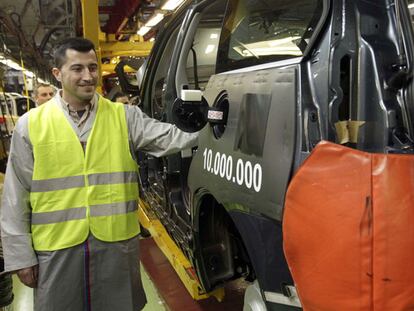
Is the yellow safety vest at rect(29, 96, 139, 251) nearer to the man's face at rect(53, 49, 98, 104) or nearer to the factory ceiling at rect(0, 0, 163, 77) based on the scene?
the man's face at rect(53, 49, 98, 104)

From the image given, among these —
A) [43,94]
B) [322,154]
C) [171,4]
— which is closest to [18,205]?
[322,154]

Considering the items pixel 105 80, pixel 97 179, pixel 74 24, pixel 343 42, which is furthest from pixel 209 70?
pixel 105 80

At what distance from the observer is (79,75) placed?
6.53ft

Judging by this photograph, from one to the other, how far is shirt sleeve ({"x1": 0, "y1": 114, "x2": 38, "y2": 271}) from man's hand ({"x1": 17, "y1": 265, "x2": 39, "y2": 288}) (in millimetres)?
32

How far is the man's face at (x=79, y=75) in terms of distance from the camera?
6.52ft

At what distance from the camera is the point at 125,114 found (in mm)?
2131

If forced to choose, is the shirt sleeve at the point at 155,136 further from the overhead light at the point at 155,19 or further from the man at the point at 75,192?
the overhead light at the point at 155,19

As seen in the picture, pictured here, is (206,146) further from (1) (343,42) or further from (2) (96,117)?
(1) (343,42)

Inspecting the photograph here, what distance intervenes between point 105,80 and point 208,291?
11.3 meters

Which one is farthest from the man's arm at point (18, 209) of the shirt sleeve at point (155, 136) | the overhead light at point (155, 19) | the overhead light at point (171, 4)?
the overhead light at point (155, 19)

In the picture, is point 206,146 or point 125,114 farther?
point 125,114

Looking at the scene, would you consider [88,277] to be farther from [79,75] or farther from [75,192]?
[79,75]

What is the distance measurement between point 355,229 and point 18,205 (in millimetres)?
1542

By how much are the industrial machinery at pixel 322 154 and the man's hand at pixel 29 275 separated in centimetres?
92
